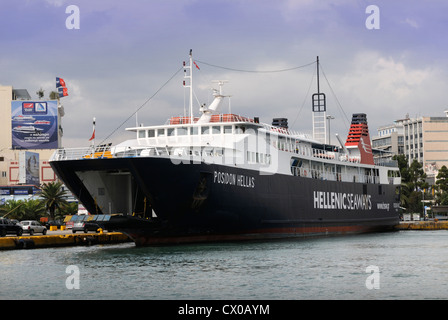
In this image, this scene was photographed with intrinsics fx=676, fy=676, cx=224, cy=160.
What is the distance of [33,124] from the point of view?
337 ft

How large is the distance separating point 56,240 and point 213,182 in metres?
9.91

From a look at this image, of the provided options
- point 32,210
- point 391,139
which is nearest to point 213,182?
point 32,210

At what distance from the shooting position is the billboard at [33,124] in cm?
10238

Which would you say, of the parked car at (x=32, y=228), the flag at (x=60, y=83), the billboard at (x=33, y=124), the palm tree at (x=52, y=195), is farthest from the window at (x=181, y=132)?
the flag at (x=60, y=83)

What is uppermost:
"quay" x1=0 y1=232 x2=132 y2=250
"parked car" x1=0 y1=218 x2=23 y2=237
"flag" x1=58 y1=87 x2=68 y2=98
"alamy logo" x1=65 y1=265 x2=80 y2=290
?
"flag" x1=58 y1=87 x2=68 y2=98

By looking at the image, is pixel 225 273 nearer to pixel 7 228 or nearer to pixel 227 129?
pixel 227 129

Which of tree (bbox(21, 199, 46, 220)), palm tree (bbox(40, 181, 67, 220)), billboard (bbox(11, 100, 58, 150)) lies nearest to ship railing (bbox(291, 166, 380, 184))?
palm tree (bbox(40, 181, 67, 220))

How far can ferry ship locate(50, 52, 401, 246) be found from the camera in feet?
104

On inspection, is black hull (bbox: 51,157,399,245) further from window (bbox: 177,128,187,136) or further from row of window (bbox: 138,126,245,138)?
window (bbox: 177,128,187,136)

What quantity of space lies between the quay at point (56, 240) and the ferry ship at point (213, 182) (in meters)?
3.90

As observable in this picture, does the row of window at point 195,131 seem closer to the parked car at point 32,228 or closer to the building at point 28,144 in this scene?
the parked car at point 32,228

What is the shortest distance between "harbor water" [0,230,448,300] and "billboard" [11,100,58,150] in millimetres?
71976
